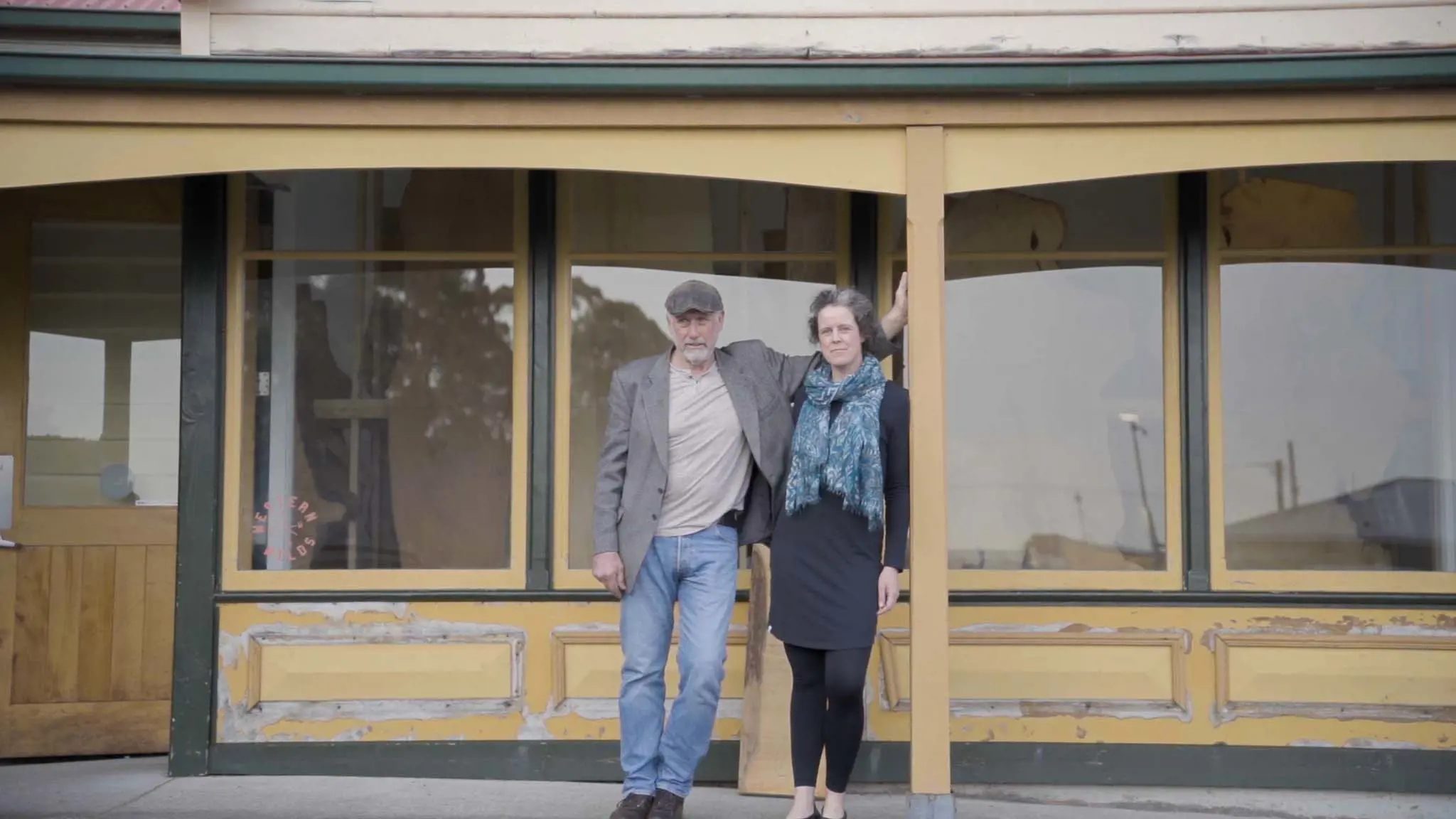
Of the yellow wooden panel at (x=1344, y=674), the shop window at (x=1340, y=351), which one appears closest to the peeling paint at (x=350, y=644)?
the yellow wooden panel at (x=1344, y=674)

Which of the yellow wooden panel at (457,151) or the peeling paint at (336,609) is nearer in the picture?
the yellow wooden panel at (457,151)

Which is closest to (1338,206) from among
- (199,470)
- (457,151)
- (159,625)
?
(457,151)

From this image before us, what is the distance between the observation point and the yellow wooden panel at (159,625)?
5.86 meters

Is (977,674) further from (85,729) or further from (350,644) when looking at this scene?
(85,729)

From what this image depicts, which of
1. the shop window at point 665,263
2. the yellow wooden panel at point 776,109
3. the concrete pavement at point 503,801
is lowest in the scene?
the concrete pavement at point 503,801

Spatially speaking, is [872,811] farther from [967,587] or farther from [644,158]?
[644,158]

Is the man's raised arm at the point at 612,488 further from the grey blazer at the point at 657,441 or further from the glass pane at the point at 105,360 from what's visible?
the glass pane at the point at 105,360

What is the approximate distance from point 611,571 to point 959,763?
183 cm

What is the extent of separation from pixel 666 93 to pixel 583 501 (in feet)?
6.01

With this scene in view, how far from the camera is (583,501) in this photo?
18.8 feet

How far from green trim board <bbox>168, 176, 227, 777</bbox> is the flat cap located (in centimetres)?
215

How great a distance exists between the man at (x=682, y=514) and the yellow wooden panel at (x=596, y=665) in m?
0.86

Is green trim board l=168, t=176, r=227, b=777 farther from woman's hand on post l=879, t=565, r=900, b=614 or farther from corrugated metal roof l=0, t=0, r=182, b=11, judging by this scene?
woman's hand on post l=879, t=565, r=900, b=614

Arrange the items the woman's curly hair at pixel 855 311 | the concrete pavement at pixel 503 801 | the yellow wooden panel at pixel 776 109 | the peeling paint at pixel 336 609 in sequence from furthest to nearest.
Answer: the peeling paint at pixel 336 609, the concrete pavement at pixel 503 801, the yellow wooden panel at pixel 776 109, the woman's curly hair at pixel 855 311
